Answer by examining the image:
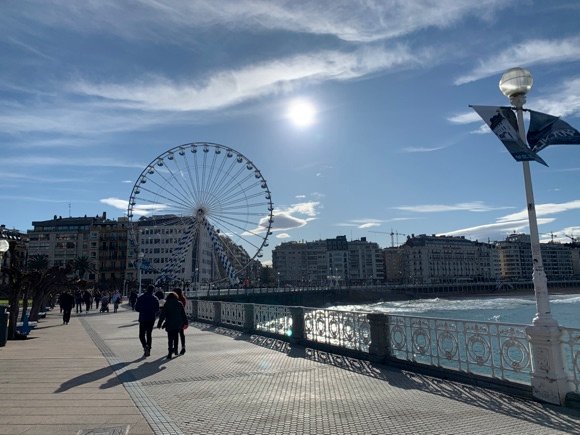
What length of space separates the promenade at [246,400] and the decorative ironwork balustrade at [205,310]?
11.2 m

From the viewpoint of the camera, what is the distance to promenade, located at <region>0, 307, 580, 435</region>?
5953 millimetres

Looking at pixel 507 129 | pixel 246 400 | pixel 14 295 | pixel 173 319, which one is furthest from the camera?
pixel 14 295

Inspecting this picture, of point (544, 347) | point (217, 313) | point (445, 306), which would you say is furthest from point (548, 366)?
point (445, 306)

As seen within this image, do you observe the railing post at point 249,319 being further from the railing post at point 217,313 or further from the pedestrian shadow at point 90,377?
the pedestrian shadow at point 90,377

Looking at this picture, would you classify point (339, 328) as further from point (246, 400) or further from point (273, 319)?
point (246, 400)

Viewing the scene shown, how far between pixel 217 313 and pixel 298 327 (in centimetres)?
857

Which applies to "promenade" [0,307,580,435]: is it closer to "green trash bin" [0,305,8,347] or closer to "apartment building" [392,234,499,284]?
"green trash bin" [0,305,8,347]

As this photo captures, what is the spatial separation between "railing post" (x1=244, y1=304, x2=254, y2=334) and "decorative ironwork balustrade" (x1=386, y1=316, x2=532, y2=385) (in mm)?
8310

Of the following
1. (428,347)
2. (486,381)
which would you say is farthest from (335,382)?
(486,381)

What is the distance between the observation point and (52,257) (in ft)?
399

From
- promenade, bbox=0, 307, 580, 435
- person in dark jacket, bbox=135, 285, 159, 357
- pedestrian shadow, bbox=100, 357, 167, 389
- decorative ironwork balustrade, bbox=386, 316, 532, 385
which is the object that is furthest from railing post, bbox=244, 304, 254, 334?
decorative ironwork balustrade, bbox=386, 316, 532, 385

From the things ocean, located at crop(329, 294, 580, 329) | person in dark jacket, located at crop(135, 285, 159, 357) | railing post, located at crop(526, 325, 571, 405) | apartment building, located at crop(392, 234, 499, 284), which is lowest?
ocean, located at crop(329, 294, 580, 329)

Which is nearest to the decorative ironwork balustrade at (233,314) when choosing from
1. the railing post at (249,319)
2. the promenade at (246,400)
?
the railing post at (249,319)

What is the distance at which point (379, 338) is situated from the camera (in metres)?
10.4
